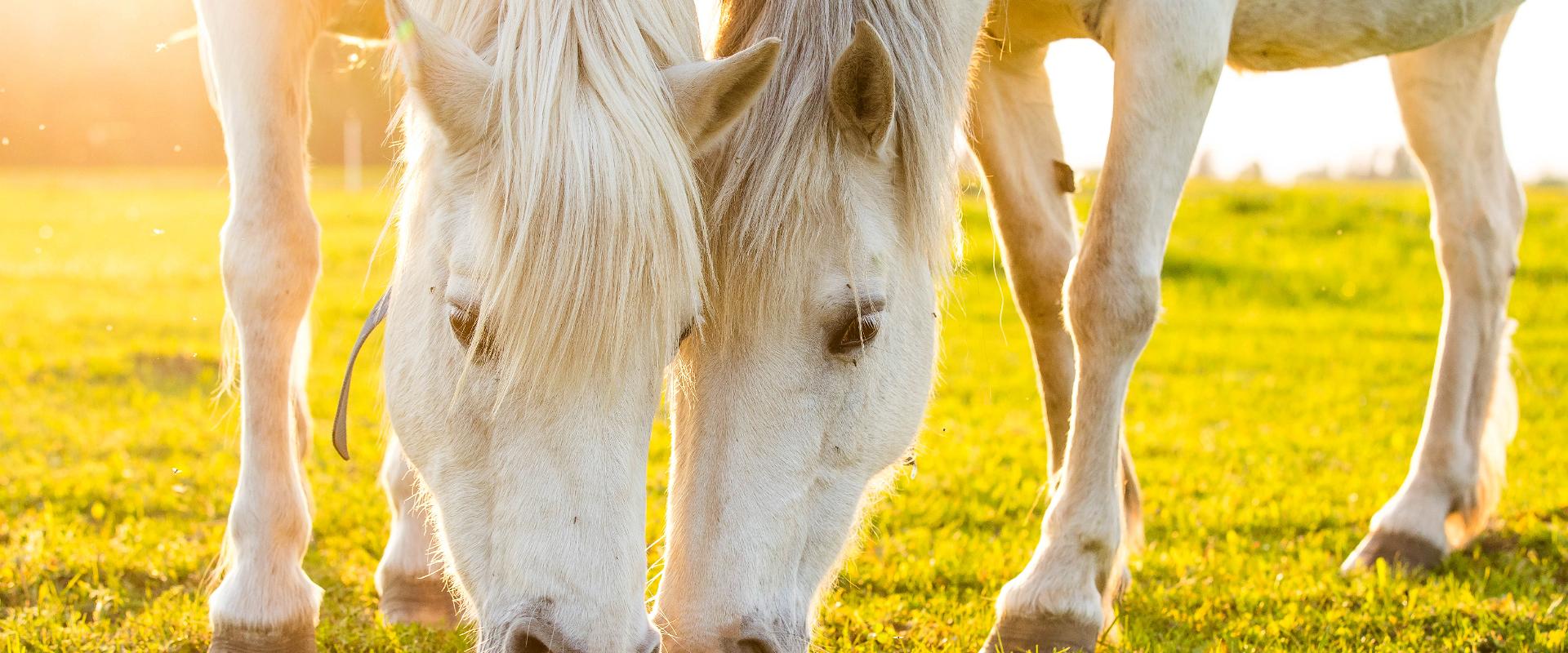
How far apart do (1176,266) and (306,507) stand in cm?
1092

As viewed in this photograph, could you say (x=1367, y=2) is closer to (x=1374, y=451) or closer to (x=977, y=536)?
(x=977, y=536)

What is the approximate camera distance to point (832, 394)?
7.88ft

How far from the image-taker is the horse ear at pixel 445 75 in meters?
2.03

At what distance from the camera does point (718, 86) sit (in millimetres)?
2182

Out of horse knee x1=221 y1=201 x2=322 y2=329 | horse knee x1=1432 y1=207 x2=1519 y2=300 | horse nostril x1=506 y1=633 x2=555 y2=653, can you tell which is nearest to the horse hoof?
horse knee x1=221 y1=201 x2=322 y2=329

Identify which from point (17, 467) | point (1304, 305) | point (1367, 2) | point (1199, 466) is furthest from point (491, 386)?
point (1304, 305)

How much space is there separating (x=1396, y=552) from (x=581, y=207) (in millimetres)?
3217

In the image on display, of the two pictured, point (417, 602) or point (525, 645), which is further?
point (417, 602)

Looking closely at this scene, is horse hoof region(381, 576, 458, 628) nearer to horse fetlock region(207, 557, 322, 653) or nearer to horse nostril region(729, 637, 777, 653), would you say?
horse fetlock region(207, 557, 322, 653)

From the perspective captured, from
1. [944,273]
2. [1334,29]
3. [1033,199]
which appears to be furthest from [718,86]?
[1334,29]

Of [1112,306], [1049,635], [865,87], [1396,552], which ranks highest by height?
[865,87]

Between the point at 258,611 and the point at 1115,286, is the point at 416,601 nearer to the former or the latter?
the point at 258,611

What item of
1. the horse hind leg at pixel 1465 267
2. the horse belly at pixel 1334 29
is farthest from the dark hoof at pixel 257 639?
the horse hind leg at pixel 1465 267

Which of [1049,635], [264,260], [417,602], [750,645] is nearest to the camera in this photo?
[750,645]
